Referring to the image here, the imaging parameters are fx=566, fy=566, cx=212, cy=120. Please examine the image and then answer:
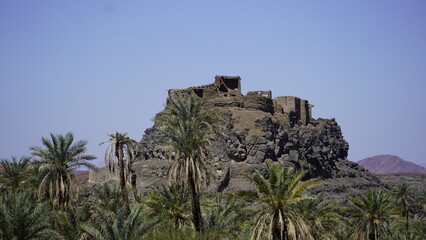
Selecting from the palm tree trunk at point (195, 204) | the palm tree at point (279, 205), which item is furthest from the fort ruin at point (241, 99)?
the palm tree at point (279, 205)

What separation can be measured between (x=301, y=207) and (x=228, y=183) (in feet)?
133

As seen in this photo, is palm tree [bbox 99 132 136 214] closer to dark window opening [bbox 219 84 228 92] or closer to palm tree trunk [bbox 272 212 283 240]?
palm tree trunk [bbox 272 212 283 240]

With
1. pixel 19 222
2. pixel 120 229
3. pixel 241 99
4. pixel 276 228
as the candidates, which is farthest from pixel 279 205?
pixel 241 99

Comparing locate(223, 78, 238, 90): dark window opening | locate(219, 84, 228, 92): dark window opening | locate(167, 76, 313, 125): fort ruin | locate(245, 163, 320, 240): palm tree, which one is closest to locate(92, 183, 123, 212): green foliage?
locate(245, 163, 320, 240): palm tree

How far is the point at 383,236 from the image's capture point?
3794 cm

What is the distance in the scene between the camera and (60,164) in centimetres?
3728

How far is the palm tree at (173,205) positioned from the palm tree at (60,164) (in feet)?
19.7

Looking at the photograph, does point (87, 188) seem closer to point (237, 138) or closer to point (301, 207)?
point (237, 138)

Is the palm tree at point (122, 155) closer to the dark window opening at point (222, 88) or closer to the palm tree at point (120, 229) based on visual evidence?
the palm tree at point (120, 229)

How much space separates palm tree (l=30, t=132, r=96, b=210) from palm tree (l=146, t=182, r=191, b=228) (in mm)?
5994

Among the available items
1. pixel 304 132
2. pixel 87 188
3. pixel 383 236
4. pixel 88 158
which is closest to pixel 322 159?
pixel 304 132

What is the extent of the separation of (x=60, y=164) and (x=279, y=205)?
671 inches

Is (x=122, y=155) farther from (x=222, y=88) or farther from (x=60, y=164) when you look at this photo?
(x=222, y=88)

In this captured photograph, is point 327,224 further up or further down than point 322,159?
further down
